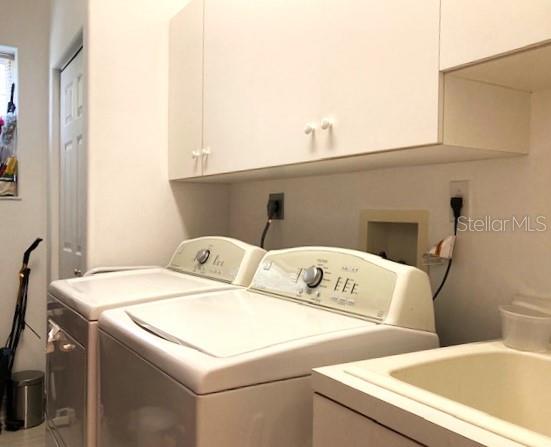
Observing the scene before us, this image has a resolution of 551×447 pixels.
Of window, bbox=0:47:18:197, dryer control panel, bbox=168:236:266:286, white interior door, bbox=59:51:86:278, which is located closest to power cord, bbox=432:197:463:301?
dryer control panel, bbox=168:236:266:286

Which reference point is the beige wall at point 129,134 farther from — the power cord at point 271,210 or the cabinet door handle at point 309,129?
the cabinet door handle at point 309,129

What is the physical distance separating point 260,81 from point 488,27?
784 mm

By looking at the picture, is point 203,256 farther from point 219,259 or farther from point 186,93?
point 186,93

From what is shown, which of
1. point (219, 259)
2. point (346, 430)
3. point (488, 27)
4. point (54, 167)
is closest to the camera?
point (346, 430)

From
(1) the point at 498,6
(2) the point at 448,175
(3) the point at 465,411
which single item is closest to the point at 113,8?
(2) the point at 448,175

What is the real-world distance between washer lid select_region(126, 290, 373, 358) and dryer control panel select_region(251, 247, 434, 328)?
4cm

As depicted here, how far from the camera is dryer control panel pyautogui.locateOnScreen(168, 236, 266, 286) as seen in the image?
1.66 m

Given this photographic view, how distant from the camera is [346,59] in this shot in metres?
1.17

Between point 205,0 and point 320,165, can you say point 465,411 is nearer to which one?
point 320,165

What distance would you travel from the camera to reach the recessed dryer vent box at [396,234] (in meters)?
1.39

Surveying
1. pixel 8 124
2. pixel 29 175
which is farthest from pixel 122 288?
pixel 8 124

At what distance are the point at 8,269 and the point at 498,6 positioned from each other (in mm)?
3041

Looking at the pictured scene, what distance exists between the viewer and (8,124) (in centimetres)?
310

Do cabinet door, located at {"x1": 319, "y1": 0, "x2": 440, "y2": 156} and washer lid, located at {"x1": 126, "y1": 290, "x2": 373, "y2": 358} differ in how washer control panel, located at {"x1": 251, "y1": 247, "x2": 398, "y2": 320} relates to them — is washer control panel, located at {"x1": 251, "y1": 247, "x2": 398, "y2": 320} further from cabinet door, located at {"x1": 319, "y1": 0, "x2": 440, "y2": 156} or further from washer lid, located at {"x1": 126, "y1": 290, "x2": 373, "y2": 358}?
cabinet door, located at {"x1": 319, "y1": 0, "x2": 440, "y2": 156}
